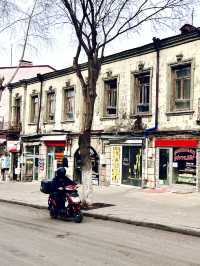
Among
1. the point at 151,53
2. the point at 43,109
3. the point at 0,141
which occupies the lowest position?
the point at 0,141

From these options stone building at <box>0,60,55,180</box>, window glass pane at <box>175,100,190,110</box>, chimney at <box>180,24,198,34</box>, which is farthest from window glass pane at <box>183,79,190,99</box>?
stone building at <box>0,60,55,180</box>

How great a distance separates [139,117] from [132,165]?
7.90ft

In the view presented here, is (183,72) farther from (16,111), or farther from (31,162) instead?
(16,111)

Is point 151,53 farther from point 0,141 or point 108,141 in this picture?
point 0,141

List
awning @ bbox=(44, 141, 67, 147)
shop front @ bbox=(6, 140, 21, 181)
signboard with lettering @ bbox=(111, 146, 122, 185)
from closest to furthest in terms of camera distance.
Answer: signboard with lettering @ bbox=(111, 146, 122, 185) → awning @ bbox=(44, 141, 67, 147) → shop front @ bbox=(6, 140, 21, 181)

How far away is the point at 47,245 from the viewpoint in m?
8.45

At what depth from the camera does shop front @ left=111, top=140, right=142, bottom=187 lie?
2136cm

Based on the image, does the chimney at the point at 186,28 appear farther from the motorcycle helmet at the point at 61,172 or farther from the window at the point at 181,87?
the motorcycle helmet at the point at 61,172

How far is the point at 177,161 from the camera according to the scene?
762 inches

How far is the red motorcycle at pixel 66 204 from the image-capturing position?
11.9m

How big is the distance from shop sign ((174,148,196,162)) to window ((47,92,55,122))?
10832 millimetres

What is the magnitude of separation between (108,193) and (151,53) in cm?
681

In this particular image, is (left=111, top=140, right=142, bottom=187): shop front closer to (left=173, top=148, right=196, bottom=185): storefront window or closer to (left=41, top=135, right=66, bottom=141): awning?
(left=173, top=148, right=196, bottom=185): storefront window

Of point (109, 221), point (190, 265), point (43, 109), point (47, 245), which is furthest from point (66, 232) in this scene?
point (43, 109)
